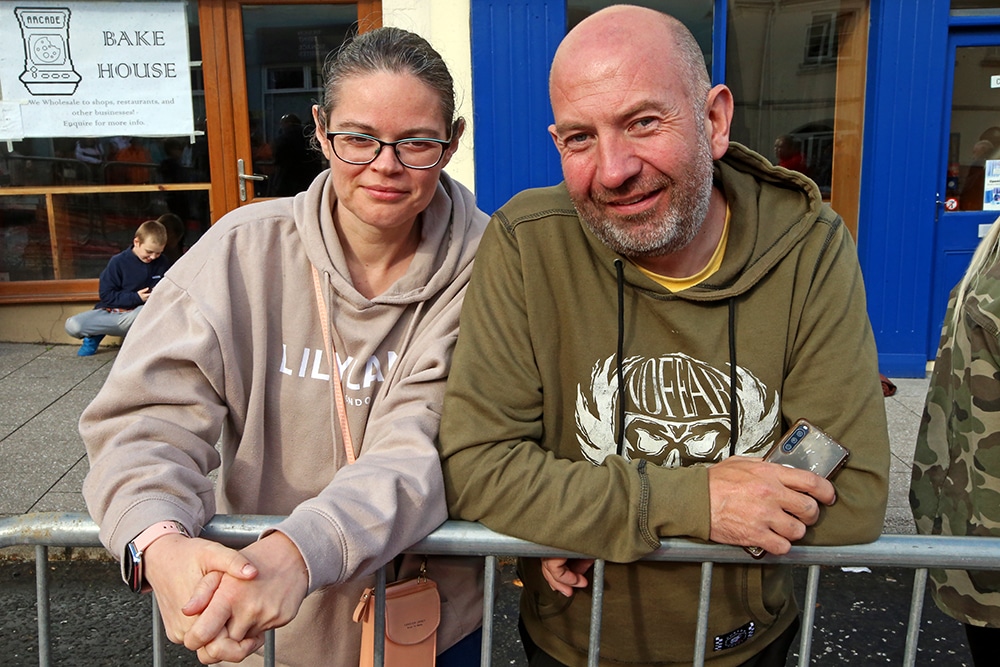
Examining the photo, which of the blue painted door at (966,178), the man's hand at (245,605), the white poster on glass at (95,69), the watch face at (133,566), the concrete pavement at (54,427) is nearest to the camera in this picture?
the man's hand at (245,605)

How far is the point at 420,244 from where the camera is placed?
1.98 m

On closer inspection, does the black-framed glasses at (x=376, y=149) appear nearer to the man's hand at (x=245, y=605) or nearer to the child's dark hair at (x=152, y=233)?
the man's hand at (x=245, y=605)

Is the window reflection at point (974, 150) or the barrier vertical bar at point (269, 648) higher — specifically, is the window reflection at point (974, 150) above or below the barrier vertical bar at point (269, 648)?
above

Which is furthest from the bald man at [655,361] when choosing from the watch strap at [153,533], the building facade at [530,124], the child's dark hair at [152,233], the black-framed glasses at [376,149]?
the child's dark hair at [152,233]

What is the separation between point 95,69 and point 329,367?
642 centimetres

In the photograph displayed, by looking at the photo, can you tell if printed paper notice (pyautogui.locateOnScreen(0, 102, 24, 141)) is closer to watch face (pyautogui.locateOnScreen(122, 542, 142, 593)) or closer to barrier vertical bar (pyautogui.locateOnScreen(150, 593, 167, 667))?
barrier vertical bar (pyautogui.locateOnScreen(150, 593, 167, 667))

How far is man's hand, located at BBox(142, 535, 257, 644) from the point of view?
4.58ft

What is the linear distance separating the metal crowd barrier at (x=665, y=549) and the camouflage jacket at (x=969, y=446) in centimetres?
39

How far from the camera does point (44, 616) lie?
1.75 metres

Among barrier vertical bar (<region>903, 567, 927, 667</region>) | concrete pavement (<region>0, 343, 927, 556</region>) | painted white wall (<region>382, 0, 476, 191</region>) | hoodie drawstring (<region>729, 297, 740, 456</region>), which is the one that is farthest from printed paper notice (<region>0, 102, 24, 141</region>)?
barrier vertical bar (<region>903, 567, 927, 667</region>)

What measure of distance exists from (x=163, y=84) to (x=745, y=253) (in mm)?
6573

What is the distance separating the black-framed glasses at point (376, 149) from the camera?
5.98 feet

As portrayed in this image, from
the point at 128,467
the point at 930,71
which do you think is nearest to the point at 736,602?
the point at 128,467

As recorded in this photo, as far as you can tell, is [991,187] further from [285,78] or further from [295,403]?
[295,403]
